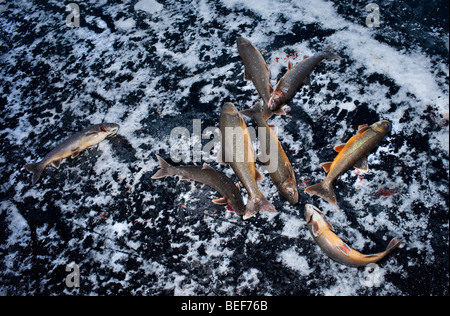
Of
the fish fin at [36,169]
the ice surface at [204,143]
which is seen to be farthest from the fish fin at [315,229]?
the fish fin at [36,169]

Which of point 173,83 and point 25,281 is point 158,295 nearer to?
point 25,281

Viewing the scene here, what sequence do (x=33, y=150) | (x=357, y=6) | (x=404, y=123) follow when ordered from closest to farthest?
(x=404, y=123), (x=33, y=150), (x=357, y=6)

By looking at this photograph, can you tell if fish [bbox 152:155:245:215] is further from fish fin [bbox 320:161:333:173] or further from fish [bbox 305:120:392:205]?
fish fin [bbox 320:161:333:173]

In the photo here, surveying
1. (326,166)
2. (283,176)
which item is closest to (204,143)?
(283,176)

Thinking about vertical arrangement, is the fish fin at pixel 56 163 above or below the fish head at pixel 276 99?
below

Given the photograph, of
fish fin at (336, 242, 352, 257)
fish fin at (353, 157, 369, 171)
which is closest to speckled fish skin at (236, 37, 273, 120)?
fish fin at (353, 157, 369, 171)

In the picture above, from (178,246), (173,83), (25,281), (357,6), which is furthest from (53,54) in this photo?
(357,6)

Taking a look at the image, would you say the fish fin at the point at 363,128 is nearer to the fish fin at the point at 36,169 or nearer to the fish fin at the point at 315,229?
the fish fin at the point at 315,229
